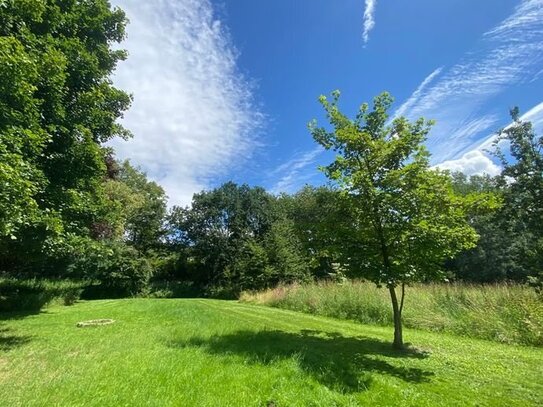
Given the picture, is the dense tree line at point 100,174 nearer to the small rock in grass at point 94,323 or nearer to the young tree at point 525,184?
the small rock in grass at point 94,323

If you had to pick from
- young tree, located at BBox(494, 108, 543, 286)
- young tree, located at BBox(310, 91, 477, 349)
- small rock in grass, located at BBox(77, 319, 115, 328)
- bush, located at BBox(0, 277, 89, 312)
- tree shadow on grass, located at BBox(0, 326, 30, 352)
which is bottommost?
tree shadow on grass, located at BBox(0, 326, 30, 352)

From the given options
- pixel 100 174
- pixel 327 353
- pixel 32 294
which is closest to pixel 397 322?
pixel 327 353

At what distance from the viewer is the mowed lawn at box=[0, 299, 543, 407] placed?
4.30 meters

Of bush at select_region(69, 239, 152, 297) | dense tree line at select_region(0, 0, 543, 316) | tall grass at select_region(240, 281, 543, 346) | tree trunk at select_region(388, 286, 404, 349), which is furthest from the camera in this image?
bush at select_region(69, 239, 152, 297)

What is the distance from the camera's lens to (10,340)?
7762 millimetres

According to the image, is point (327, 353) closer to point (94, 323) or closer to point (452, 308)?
point (452, 308)

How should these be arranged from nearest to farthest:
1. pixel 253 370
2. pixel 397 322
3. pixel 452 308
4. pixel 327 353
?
pixel 253 370, pixel 327 353, pixel 397 322, pixel 452 308

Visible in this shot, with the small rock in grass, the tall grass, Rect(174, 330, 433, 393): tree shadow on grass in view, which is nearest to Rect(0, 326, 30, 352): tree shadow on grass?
the small rock in grass

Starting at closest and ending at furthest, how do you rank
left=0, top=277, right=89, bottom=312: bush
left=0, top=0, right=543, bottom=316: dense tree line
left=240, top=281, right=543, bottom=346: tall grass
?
left=0, top=0, right=543, bottom=316: dense tree line, left=240, top=281, right=543, bottom=346: tall grass, left=0, top=277, right=89, bottom=312: bush

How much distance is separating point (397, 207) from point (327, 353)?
126 inches

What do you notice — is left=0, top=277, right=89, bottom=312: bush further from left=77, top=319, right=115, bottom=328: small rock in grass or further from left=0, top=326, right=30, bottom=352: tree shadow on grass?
left=0, top=326, right=30, bottom=352: tree shadow on grass

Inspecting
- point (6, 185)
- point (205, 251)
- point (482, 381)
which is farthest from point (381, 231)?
point (205, 251)

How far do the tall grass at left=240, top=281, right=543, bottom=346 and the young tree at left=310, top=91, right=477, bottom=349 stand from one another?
3926 millimetres

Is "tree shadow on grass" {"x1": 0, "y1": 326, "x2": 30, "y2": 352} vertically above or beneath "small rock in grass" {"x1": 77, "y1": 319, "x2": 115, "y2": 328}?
beneath
